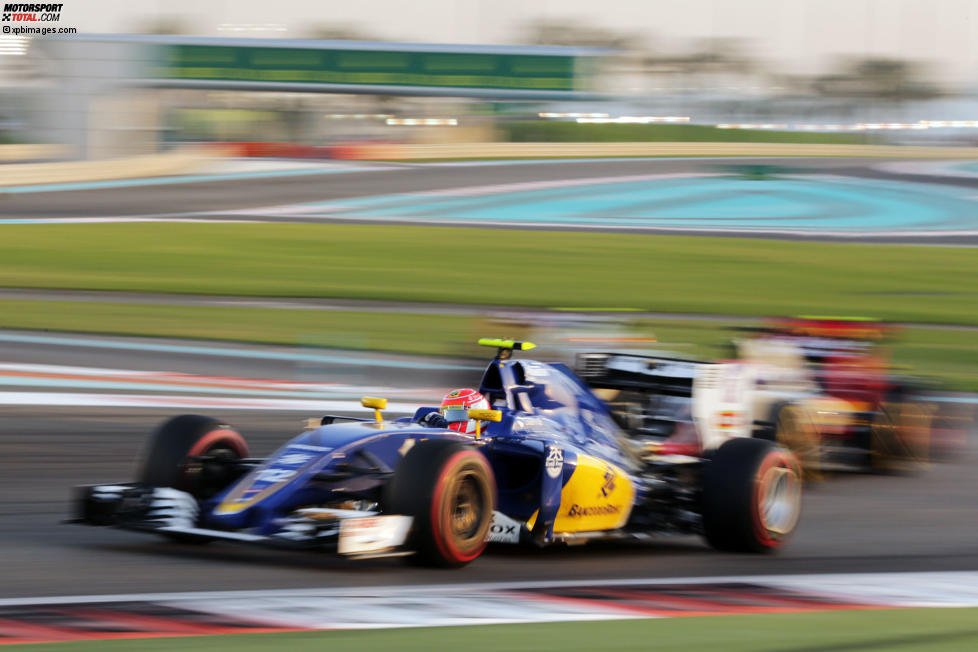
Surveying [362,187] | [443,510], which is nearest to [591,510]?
[443,510]

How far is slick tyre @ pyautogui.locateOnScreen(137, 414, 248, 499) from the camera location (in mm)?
6980

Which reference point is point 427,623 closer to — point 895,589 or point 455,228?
point 895,589

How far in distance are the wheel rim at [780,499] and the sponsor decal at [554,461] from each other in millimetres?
1253

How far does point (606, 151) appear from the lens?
186 feet

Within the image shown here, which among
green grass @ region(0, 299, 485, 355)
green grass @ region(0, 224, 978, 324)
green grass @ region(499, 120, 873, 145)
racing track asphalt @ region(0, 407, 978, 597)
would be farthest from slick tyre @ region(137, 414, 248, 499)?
green grass @ region(499, 120, 873, 145)

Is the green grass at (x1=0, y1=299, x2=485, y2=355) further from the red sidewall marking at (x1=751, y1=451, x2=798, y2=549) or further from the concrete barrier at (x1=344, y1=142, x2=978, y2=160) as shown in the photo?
the concrete barrier at (x1=344, y1=142, x2=978, y2=160)

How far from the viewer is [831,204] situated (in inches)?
1615

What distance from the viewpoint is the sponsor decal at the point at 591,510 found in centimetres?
701

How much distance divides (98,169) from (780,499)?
127ft

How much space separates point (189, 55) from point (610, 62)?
56.0 feet

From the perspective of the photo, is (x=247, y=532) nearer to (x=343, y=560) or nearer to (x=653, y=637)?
(x=343, y=560)

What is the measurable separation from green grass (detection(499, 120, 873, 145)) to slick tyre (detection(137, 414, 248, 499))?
49900 mm

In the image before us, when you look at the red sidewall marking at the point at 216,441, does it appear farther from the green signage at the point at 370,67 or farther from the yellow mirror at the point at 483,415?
the green signage at the point at 370,67

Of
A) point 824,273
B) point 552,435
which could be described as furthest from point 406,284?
point 552,435
